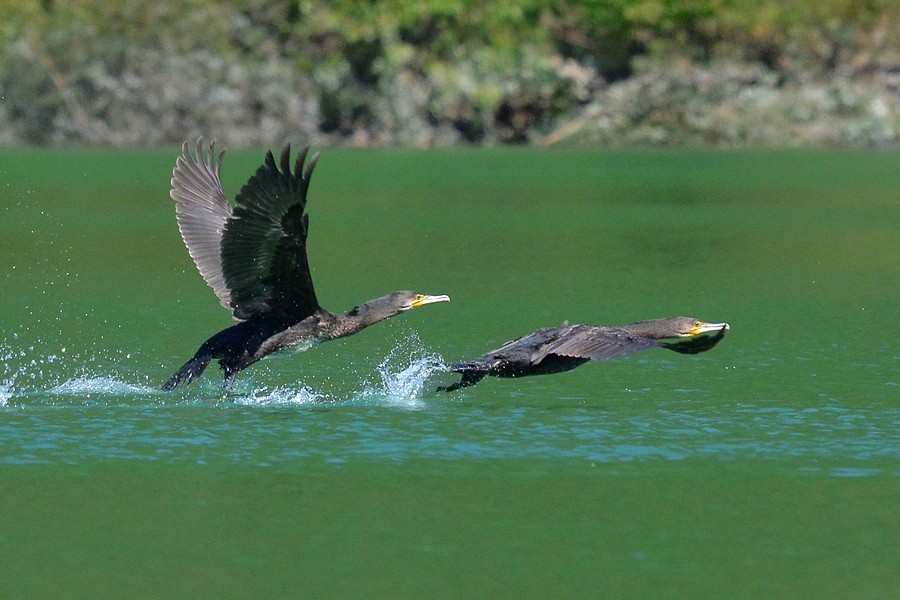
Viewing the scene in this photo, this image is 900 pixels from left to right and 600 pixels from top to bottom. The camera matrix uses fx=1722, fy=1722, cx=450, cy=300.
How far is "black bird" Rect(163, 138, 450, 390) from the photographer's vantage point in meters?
11.2

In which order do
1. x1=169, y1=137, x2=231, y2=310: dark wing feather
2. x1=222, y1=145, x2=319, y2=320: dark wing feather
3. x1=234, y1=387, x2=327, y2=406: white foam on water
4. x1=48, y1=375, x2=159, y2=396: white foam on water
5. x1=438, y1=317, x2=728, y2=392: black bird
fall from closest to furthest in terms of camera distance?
x1=438, y1=317, x2=728, y2=392: black bird
x1=222, y1=145, x2=319, y2=320: dark wing feather
x1=234, y1=387, x2=327, y2=406: white foam on water
x1=48, y1=375, x2=159, y2=396: white foam on water
x1=169, y1=137, x2=231, y2=310: dark wing feather

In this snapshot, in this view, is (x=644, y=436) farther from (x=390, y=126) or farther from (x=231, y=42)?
(x=231, y=42)

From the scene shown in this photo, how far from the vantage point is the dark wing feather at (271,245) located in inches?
436

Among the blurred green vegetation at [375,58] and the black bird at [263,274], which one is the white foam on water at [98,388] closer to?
the black bird at [263,274]

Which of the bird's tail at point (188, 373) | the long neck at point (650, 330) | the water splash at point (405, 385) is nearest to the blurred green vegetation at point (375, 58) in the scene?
the water splash at point (405, 385)

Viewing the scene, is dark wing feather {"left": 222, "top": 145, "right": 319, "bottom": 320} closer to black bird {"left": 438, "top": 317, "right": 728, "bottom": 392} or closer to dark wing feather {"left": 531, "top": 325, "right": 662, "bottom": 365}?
black bird {"left": 438, "top": 317, "right": 728, "bottom": 392}

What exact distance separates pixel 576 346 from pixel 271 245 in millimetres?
2351

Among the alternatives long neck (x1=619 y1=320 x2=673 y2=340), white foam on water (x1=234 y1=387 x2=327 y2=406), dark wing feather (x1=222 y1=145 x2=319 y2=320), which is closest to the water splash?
white foam on water (x1=234 y1=387 x2=327 y2=406)

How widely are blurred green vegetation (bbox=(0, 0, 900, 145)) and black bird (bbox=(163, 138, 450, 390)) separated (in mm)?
36215

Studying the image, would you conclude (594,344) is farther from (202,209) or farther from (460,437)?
(202,209)

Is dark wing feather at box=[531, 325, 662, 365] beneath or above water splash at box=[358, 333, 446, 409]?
above

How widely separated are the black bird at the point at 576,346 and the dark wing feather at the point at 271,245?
1252 millimetres

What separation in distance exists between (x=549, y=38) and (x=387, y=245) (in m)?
34.0

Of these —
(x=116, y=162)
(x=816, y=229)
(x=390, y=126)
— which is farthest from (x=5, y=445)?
(x=390, y=126)
